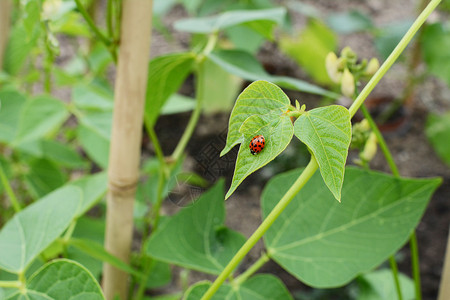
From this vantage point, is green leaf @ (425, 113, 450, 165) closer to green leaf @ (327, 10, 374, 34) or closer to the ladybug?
green leaf @ (327, 10, 374, 34)

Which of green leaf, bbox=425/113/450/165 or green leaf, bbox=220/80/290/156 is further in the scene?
green leaf, bbox=425/113/450/165

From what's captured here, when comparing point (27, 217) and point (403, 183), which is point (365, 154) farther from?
point (27, 217)

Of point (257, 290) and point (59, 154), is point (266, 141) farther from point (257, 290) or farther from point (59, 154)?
point (59, 154)

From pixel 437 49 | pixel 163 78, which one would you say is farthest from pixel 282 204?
pixel 437 49

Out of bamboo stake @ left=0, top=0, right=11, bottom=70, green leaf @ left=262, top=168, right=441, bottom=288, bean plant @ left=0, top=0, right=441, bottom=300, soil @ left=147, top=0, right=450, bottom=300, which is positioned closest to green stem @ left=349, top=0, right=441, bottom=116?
bean plant @ left=0, top=0, right=441, bottom=300

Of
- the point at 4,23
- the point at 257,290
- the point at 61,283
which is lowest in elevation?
the point at 257,290

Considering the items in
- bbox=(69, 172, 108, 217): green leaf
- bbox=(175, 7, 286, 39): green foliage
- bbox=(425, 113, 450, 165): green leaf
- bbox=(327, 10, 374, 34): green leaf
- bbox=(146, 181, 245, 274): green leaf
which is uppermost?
bbox=(175, 7, 286, 39): green foliage

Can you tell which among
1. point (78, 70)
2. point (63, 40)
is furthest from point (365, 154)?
point (63, 40)
